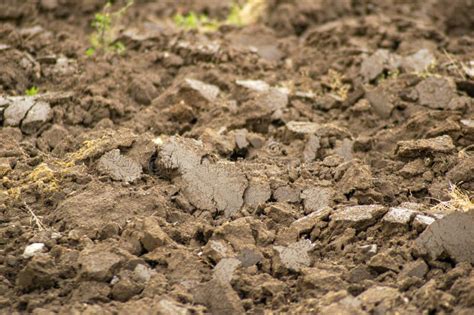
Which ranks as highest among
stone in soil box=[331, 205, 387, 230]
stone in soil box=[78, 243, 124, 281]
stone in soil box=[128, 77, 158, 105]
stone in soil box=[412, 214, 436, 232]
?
stone in soil box=[412, 214, 436, 232]

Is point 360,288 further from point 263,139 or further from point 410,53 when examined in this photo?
point 410,53

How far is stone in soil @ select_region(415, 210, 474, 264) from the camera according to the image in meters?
3.69

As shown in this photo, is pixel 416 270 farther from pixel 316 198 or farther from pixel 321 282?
pixel 316 198

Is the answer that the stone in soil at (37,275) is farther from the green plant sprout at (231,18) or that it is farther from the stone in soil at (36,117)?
the green plant sprout at (231,18)

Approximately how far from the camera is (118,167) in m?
4.50

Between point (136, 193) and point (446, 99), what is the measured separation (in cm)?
283

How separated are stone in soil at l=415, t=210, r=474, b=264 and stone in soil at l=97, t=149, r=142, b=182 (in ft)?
6.38

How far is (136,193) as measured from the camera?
14.0 ft

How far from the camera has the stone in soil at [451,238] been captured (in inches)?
145

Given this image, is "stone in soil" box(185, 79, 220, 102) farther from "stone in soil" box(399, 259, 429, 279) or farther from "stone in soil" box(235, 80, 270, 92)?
"stone in soil" box(399, 259, 429, 279)

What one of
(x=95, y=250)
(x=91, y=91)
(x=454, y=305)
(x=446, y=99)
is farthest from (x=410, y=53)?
(x=95, y=250)

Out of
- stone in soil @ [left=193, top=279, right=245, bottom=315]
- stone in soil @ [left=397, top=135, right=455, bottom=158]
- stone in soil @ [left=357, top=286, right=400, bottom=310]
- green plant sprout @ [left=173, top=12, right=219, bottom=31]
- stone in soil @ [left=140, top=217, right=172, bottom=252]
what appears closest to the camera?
stone in soil @ [left=357, top=286, right=400, bottom=310]

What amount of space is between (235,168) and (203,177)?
0.25m

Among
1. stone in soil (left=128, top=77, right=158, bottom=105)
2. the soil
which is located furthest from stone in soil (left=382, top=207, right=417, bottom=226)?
stone in soil (left=128, top=77, right=158, bottom=105)
